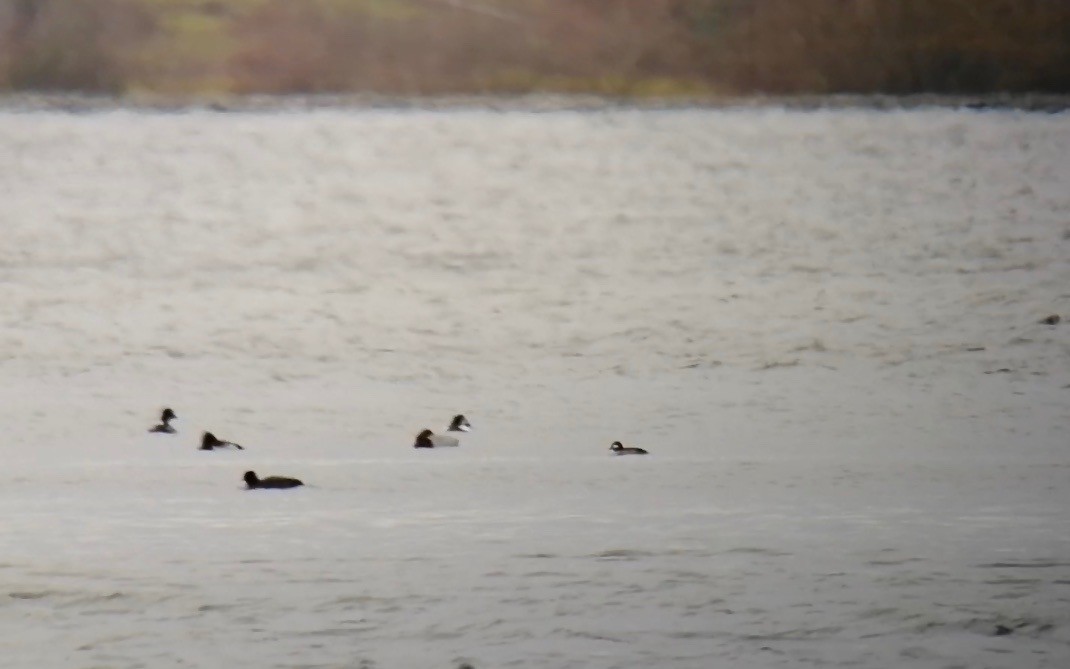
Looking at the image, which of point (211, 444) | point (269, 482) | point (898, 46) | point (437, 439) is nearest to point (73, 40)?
point (898, 46)

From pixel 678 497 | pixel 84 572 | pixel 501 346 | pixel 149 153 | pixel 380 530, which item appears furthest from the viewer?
pixel 149 153

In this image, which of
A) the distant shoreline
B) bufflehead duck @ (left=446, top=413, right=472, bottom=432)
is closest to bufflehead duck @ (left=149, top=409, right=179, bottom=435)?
bufflehead duck @ (left=446, top=413, right=472, bottom=432)

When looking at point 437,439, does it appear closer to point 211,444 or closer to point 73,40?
point 211,444

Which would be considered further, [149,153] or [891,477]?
[149,153]

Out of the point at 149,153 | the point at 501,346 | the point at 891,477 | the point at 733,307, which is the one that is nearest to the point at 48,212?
the point at 149,153

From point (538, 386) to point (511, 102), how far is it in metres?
2.30

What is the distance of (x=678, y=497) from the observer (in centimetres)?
303

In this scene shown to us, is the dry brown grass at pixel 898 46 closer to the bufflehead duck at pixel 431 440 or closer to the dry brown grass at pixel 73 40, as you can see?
the dry brown grass at pixel 73 40

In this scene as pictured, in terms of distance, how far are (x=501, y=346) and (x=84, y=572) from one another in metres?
1.57

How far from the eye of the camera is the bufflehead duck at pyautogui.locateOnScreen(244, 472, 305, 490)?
10.0ft

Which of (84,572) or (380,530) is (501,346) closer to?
(380,530)

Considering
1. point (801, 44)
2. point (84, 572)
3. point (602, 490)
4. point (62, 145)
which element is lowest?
point (84, 572)

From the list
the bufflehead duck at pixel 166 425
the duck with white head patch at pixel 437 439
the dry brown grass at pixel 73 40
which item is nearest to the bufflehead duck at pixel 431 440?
the duck with white head patch at pixel 437 439

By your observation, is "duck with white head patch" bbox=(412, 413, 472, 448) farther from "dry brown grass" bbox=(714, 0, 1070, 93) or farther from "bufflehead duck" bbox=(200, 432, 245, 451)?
"dry brown grass" bbox=(714, 0, 1070, 93)
